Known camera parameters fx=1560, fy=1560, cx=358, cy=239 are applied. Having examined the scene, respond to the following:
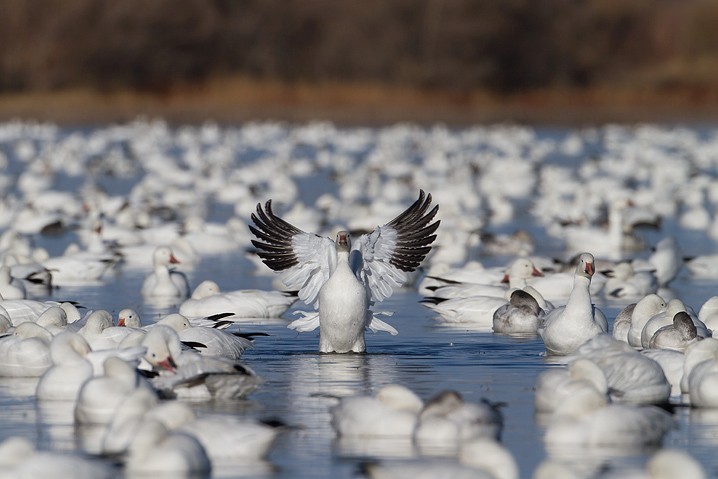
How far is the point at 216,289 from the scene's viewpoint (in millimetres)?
15078

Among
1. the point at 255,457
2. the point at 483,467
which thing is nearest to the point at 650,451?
the point at 483,467

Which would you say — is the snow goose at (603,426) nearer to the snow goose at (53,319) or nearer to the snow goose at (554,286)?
the snow goose at (53,319)

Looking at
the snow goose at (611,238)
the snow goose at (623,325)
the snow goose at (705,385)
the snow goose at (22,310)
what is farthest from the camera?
the snow goose at (611,238)

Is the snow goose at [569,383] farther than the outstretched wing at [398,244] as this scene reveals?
No

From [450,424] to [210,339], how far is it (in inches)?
138

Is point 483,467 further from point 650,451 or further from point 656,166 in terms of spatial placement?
point 656,166

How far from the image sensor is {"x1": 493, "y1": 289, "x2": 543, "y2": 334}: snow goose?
13.6 metres

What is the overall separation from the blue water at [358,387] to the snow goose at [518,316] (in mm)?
206

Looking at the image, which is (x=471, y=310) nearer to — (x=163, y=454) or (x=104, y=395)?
(x=104, y=395)

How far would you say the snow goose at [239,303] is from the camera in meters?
14.5

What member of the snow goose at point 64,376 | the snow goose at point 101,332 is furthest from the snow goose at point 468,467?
the snow goose at point 101,332

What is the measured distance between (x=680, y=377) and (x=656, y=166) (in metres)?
25.5

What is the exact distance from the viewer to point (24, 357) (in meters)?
10.9

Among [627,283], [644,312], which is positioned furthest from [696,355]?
[627,283]
